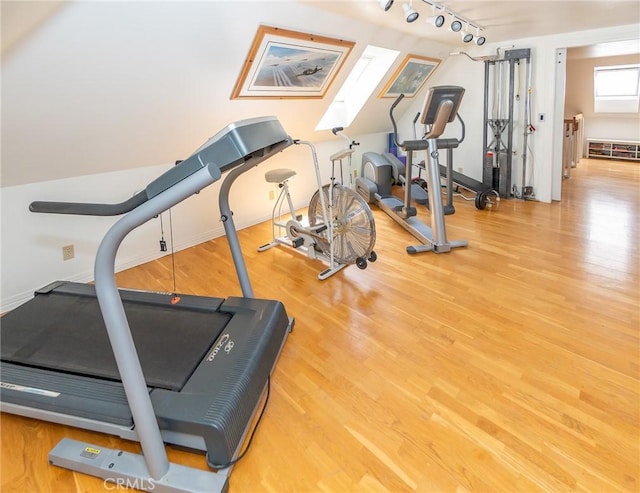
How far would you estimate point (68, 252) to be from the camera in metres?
3.26

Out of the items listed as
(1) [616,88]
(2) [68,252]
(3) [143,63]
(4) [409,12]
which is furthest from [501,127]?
(2) [68,252]

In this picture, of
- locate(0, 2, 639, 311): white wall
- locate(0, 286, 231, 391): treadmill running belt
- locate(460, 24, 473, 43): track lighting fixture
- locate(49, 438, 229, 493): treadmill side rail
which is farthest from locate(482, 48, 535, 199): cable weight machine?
locate(49, 438, 229, 493): treadmill side rail

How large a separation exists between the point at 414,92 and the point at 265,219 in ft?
9.86

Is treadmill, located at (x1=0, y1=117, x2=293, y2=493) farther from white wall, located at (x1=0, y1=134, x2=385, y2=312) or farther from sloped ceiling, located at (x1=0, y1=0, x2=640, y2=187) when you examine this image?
sloped ceiling, located at (x1=0, y1=0, x2=640, y2=187)

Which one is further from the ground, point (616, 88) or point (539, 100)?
point (616, 88)

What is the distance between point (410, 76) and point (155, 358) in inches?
191

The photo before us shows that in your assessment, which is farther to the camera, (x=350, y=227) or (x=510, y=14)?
(x=510, y=14)

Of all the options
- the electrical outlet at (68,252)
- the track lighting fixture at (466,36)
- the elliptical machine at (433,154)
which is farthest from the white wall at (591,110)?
the electrical outlet at (68,252)

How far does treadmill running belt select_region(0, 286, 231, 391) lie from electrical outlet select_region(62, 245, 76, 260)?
0.81 meters

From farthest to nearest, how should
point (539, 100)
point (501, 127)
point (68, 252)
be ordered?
point (501, 127) → point (539, 100) → point (68, 252)

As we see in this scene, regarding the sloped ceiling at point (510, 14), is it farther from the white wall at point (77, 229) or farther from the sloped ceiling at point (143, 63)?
the white wall at point (77, 229)

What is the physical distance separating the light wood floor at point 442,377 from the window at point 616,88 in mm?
4809

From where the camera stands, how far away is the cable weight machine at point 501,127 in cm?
494

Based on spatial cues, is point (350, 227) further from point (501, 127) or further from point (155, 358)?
point (501, 127)
